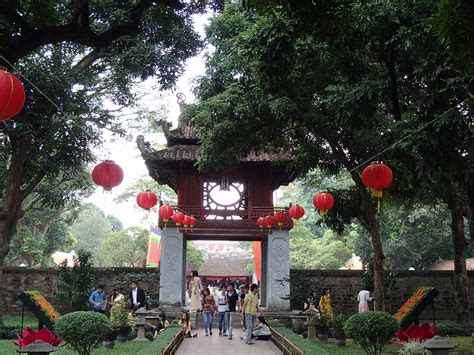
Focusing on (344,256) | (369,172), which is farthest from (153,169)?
(344,256)

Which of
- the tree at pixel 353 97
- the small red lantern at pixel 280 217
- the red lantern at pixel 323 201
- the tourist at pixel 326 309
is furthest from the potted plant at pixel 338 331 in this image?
the small red lantern at pixel 280 217

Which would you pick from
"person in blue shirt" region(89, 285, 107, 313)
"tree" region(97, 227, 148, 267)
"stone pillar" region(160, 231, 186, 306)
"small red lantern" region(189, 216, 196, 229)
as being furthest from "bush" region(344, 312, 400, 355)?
"tree" region(97, 227, 148, 267)

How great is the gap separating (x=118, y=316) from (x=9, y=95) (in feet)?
27.3

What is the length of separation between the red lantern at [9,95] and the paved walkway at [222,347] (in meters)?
7.65

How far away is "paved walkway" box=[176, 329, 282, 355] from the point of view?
11617 millimetres

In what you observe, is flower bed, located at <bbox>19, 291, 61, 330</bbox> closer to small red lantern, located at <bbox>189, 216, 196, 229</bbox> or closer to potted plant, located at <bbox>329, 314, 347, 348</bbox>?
small red lantern, located at <bbox>189, 216, 196, 229</bbox>

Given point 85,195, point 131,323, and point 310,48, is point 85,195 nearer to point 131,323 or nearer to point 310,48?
point 131,323

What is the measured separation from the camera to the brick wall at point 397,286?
20.8 metres

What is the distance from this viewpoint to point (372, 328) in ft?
27.6

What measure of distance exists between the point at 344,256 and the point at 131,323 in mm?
22918

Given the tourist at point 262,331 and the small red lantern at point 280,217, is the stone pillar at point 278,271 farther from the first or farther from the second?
the tourist at point 262,331

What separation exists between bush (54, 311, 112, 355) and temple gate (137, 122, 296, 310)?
29.1 feet

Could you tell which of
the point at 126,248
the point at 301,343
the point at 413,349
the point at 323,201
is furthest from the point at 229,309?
the point at 126,248

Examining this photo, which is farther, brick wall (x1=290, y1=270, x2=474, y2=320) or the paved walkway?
brick wall (x1=290, y1=270, x2=474, y2=320)
